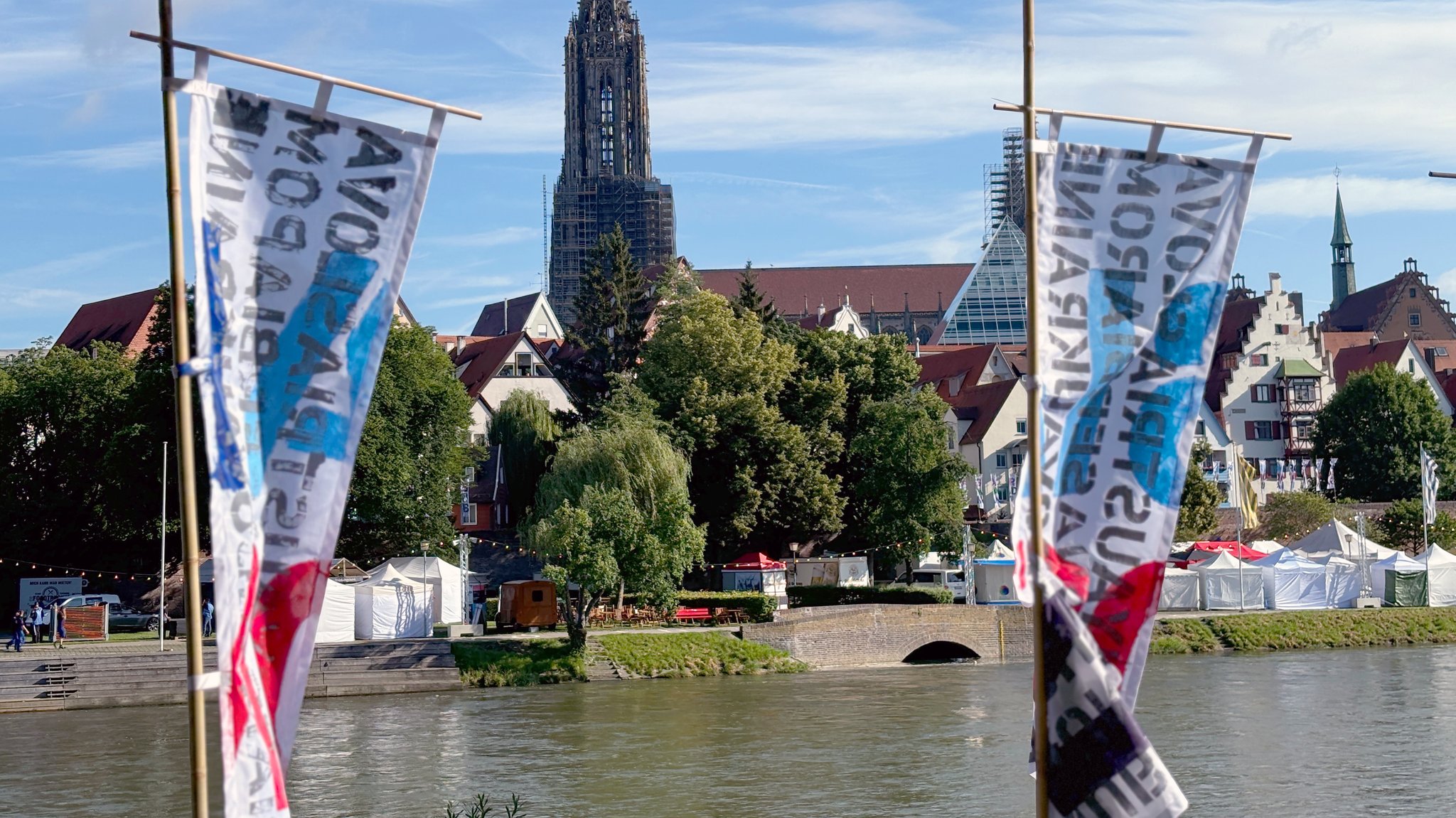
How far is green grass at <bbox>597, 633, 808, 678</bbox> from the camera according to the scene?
171 feet

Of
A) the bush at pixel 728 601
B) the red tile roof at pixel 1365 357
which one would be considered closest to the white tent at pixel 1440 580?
the bush at pixel 728 601

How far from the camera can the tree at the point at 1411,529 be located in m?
76.2

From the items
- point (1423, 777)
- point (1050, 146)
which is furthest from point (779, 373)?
point (1050, 146)

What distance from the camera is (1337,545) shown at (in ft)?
232

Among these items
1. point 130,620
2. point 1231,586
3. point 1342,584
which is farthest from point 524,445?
point 1342,584

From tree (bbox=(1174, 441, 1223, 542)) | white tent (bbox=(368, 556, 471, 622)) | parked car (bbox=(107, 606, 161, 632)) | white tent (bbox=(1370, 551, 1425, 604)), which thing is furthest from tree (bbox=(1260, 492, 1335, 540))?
parked car (bbox=(107, 606, 161, 632))

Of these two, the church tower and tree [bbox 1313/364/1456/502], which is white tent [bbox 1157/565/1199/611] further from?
the church tower

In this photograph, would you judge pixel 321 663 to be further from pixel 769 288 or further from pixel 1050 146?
pixel 769 288

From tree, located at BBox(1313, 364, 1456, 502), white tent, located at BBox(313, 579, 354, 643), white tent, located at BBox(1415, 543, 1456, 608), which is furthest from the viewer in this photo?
tree, located at BBox(1313, 364, 1456, 502)

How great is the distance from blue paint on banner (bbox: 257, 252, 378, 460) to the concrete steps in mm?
37887

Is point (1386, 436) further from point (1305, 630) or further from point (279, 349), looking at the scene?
point (279, 349)

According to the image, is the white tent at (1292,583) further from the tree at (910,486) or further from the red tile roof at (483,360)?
the red tile roof at (483,360)

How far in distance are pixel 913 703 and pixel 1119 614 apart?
3485 centimetres

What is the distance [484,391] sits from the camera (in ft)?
297
